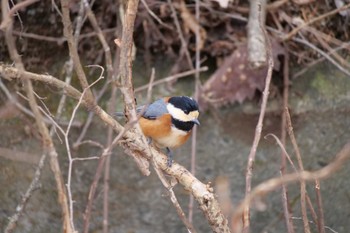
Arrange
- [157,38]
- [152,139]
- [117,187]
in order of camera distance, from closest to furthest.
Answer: [152,139] < [117,187] < [157,38]

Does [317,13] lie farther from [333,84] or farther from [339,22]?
[333,84]

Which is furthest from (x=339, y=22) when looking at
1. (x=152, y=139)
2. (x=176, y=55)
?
(x=152, y=139)

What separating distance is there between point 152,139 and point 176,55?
4.00 feet

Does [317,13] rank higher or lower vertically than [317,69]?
higher

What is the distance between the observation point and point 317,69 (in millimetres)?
4480

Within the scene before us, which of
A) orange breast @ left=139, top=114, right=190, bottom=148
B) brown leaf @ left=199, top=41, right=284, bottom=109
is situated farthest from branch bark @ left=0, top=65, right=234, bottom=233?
brown leaf @ left=199, top=41, right=284, bottom=109

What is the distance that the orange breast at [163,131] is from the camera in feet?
11.0

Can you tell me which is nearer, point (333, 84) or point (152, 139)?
point (152, 139)

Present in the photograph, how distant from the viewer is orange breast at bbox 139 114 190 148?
3359 millimetres

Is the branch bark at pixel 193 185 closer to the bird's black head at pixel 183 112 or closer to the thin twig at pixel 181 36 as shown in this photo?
the bird's black head at pixel 183 112

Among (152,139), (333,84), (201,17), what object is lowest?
(152,139)

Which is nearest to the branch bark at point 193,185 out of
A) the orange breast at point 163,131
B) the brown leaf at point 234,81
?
the orange breast at point 163,131

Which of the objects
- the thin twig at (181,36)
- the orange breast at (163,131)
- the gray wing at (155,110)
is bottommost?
the orange breast at (163,131)

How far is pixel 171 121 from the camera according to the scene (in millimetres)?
3375
